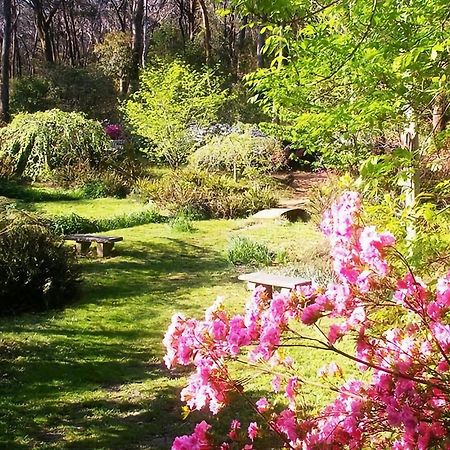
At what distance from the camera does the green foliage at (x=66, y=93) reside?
77.4 feet

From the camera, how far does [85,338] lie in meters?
5.74

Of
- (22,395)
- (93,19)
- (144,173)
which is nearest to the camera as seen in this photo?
(22,395)

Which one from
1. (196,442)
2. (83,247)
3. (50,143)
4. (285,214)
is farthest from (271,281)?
(50,143)

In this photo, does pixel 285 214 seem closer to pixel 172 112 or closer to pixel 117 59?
pixel 172 112

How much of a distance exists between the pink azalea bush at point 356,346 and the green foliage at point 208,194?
10.0 meters

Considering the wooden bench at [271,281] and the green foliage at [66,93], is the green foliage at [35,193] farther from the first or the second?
the green foliage at [66,93]

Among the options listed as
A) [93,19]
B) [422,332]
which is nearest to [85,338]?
[422,332]

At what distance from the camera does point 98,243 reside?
351 inches

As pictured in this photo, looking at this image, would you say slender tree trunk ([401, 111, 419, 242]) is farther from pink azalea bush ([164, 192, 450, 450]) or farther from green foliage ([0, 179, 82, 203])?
green foliage ([0, 179, 82, 203])

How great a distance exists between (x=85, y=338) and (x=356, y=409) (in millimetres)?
3918

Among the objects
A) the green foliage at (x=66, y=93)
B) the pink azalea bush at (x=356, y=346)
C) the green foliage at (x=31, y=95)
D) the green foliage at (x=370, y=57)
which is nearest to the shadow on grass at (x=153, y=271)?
the green foliage at (x=370, y=57)

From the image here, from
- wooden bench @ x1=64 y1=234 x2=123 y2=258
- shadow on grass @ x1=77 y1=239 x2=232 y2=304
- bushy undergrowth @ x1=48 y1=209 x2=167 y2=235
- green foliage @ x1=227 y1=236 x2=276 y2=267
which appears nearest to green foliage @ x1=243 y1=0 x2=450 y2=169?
shadow on grass @ x1=77 y1=239 x2=232 y2=304

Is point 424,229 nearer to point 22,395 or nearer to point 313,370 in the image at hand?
point 313,370

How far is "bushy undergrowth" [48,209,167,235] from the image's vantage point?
10.4 meters
